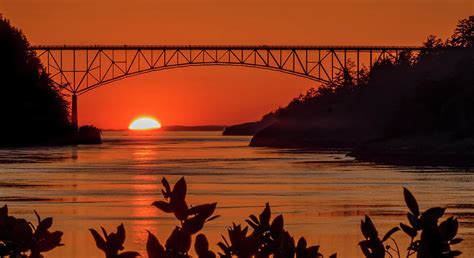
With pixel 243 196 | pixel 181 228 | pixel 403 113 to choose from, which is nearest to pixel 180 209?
pixel 181 228

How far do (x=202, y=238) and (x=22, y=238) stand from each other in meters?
1.39

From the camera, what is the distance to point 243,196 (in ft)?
159

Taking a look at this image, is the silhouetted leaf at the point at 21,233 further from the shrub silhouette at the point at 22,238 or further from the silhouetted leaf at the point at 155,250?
the silhouetted leaf at the point at 155,250

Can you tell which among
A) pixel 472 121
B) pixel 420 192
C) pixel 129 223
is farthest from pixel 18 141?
pixel 129 223

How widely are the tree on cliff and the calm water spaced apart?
45881mm

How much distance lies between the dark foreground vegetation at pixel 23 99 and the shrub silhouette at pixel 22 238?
4732 inches

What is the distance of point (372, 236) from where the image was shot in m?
7.91

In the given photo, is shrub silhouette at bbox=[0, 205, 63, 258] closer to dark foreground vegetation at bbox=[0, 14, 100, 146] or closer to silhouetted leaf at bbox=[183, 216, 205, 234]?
silhouetted leaf at bbox=[183, 216, 205, 234]

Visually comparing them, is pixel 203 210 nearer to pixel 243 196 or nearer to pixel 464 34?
pixel 243 196

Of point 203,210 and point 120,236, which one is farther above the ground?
point 203,210

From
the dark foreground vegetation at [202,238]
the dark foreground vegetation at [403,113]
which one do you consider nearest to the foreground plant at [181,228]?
the dark foreground vegetation at [202,238]

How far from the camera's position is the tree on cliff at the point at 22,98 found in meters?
128

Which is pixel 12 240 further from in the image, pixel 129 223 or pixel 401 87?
pixel 401 87

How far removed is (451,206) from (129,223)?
12028mm
